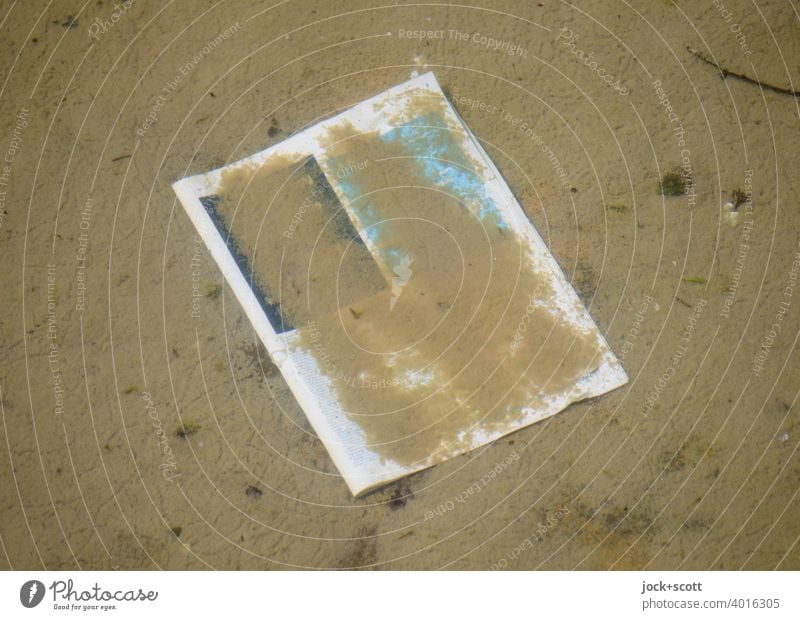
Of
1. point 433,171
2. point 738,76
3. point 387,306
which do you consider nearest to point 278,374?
point 387,306

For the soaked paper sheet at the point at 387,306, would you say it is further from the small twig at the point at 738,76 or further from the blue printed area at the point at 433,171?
the small twig at the point at 738,76

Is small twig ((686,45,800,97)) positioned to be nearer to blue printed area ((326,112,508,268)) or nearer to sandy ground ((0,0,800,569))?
sandy ground ((0,0,800,569))

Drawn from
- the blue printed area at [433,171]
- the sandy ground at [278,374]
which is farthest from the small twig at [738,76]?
the blue printed area at [433,171]

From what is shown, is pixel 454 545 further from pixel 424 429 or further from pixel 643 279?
pixel 643 279

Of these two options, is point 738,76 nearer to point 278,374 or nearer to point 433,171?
point 433,171
